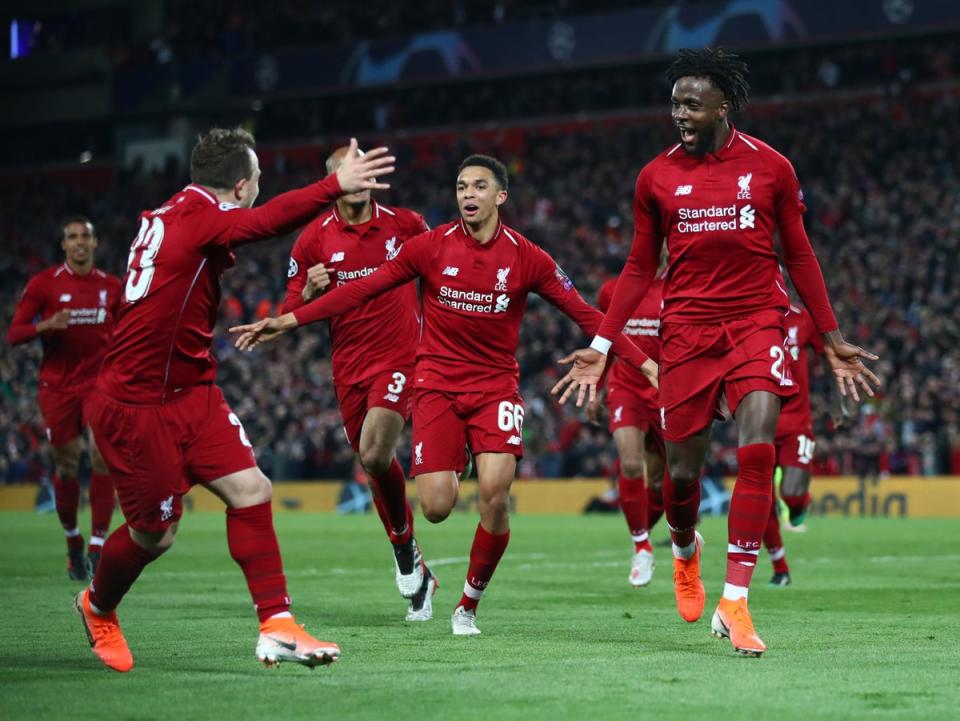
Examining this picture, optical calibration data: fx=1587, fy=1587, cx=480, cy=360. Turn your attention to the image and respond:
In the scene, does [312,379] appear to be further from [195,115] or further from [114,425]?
[114,425]

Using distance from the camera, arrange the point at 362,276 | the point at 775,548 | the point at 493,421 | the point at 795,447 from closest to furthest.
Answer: the point at 493,421 → the point at 362,276 → the point at 775,548 → the point at 795,447

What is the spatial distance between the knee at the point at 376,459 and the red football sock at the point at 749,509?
121 inches

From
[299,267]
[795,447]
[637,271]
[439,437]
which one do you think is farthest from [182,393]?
[795,447]

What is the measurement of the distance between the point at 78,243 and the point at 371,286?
19.8ft

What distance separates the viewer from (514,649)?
7855 mm

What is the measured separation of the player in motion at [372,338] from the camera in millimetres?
10352

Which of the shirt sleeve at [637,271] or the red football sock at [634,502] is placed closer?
the shirt sleeve at [637,271]

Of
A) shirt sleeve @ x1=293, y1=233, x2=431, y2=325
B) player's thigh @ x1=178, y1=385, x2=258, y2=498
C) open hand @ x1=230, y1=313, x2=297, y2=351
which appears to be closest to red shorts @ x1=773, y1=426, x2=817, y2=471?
shirt sleeve @ x1=293, y1=233, x2=431, y2=325

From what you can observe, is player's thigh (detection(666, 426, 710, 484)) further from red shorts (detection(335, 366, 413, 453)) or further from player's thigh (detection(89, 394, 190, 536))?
player's thigh (detection(89, 394, 190, 536))

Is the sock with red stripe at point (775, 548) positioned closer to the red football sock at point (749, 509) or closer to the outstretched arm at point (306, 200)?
the red football sock at point (749, 509)

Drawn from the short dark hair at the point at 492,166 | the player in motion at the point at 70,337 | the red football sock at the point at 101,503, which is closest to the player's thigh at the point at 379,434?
the short dark hair at the point at 492,166

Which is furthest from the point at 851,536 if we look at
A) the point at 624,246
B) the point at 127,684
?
the point at 624,246

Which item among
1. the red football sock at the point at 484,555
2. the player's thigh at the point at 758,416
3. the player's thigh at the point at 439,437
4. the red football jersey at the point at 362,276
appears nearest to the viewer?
the player's thigh at the point at 758,416

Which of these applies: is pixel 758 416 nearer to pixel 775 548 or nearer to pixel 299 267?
pixel 299 267
